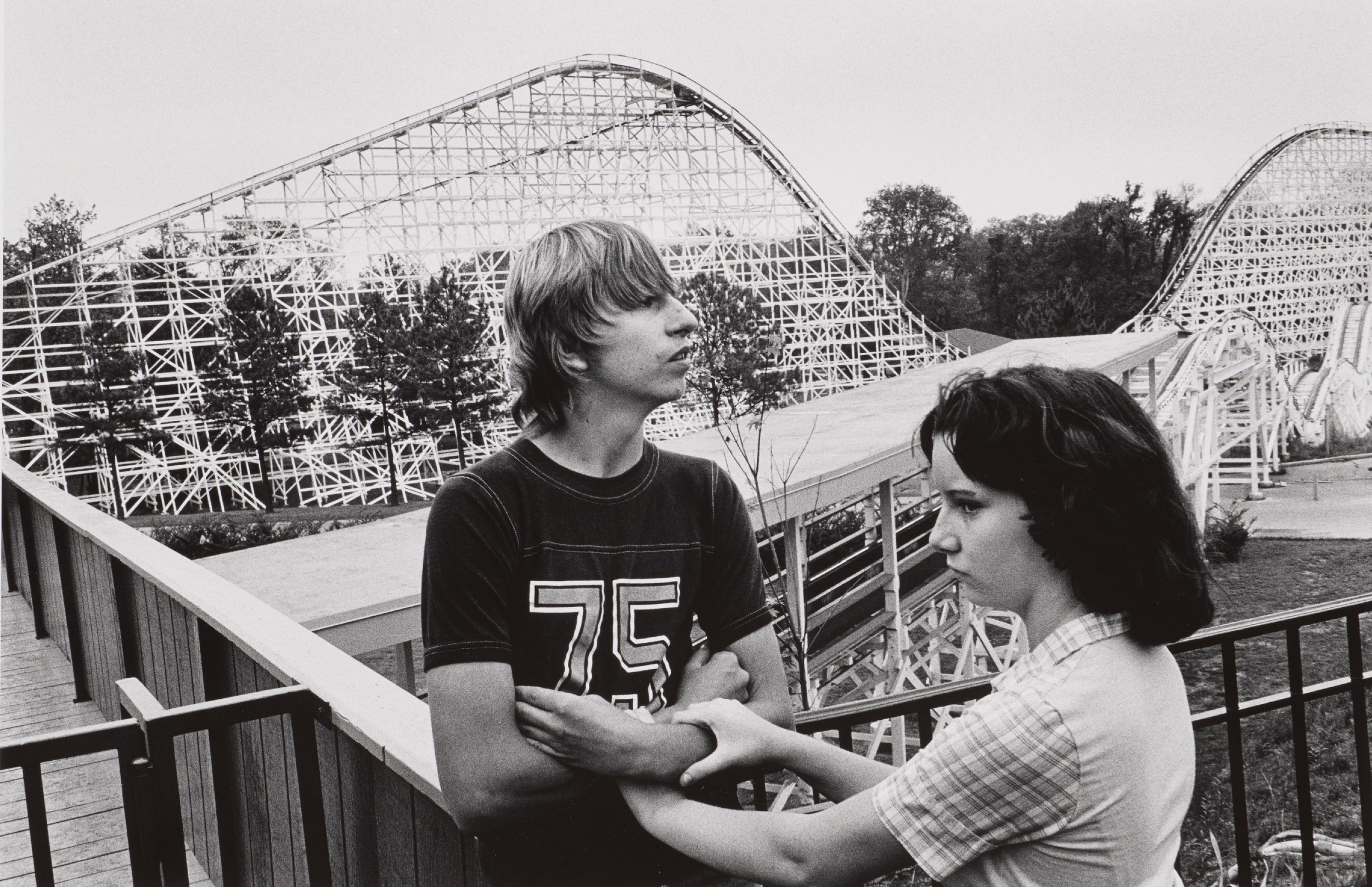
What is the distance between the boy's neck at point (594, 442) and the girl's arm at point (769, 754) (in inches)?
9.9

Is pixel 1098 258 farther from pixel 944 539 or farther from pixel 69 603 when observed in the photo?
pixel 944 539

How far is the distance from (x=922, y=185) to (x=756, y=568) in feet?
148

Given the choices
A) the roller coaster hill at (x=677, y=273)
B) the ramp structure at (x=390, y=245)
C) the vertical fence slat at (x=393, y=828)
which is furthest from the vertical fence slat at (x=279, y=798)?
the ramp structure at (x=390, y=245)

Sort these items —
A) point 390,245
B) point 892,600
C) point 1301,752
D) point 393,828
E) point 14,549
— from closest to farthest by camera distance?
point 393,828 → point 1301,752 → point 14,549 → point 892,600 → point 390,245

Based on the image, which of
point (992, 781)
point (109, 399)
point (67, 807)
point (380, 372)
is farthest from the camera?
point (380, 372)

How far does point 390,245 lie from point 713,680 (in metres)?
18.5

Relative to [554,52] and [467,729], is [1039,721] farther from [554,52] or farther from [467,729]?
[554,52]

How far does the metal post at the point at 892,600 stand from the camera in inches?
269

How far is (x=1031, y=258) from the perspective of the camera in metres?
38.5

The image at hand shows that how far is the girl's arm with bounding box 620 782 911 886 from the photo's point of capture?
907 mm

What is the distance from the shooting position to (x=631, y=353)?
1.14m

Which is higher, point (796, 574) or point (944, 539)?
point (944, 539)

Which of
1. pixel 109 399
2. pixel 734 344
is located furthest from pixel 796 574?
pixel 109 399

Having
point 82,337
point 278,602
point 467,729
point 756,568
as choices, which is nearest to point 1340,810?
point 278,602
